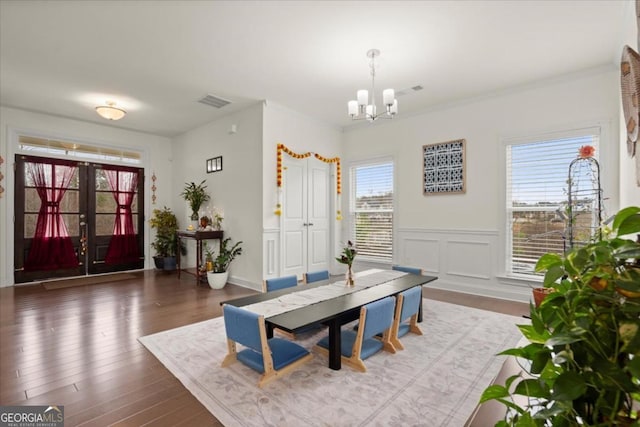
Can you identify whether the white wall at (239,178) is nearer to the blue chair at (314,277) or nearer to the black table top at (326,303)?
the blue chair at (314,277)

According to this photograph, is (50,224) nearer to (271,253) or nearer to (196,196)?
(196,196)

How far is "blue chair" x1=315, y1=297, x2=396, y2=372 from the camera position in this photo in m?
2.40

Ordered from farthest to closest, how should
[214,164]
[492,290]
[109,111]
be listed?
1. [214,164]
2. [109,111]
3. [492,290]

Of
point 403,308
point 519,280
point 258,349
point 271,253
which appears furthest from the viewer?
point 271,253

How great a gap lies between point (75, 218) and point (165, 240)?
5.39ft

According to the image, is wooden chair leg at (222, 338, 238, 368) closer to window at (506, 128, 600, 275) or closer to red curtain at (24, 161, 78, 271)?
window at (506, 128, 600, 275)

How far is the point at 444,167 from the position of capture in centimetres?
517

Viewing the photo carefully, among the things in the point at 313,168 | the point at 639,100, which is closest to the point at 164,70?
the point at 313,168

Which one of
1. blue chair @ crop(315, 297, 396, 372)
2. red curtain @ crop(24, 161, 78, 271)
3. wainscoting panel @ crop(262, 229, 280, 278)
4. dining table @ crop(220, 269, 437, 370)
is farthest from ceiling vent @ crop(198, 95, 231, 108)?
blue chair @ crop(315, 297, 396, 372)

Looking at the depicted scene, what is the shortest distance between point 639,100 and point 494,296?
3.50m

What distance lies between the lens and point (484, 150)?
4809mm

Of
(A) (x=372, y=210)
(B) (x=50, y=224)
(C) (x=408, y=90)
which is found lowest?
(B) (x=50, y=224)

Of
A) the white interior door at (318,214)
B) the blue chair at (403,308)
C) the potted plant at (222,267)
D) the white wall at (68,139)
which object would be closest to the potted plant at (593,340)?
the blue chair at (403,308)

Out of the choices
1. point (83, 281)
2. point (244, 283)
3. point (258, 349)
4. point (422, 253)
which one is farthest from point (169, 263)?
point (258, 349)
